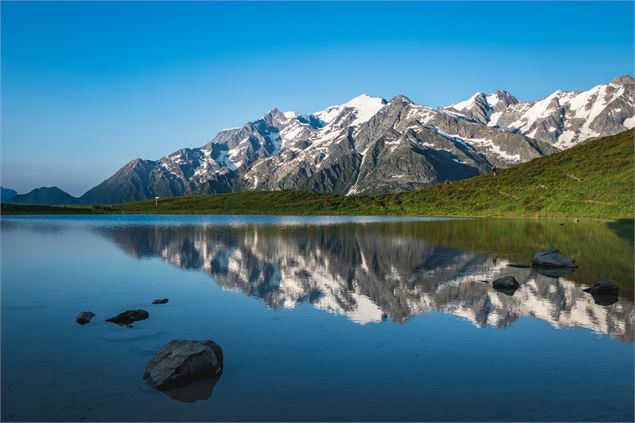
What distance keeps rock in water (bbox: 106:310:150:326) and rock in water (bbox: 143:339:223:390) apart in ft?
28.8

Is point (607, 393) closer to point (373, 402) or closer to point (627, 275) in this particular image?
point (373, 402)

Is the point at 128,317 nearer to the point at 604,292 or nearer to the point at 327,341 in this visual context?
the point at 327,341

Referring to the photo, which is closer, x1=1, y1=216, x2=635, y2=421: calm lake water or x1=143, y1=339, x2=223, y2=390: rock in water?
x1=1, y1=216, x2=635, y2=421: calm lake water

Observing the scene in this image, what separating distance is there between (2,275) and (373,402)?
3884 centimetres

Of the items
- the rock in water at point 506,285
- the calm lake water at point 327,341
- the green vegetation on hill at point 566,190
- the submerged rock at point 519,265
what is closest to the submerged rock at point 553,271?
the submerged rock at point 519,265

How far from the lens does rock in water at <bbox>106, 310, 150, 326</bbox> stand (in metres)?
26.4

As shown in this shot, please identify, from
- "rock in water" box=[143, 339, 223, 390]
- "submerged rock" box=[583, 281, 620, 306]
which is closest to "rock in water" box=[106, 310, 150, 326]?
"rock in water" box=[143, 339, 223, 390]

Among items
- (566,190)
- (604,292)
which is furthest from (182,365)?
(566,190)

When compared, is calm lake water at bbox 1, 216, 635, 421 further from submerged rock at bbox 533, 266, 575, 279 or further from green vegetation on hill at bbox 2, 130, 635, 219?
green vegetation on hill at bbox 2, 130, 635, 219

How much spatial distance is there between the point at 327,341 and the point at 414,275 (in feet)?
65.9

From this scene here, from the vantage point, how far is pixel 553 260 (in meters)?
46.2

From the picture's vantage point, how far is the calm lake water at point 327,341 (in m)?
15.8

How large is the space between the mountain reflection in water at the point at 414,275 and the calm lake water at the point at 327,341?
25 centimetres

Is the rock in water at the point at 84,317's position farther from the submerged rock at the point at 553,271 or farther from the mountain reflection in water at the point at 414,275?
the submerged rock at the point at 553,271
